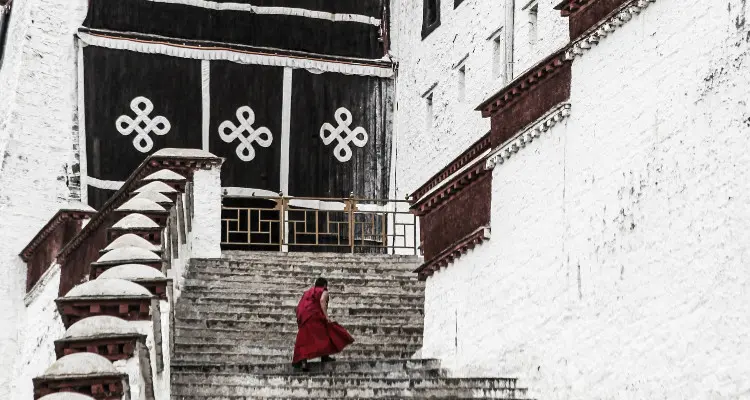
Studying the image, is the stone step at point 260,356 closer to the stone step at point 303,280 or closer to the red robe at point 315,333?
the red robe at point 315,333

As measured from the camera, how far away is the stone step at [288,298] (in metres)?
19.2

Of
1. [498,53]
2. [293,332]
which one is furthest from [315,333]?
[498,53]

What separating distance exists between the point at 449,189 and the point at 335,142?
9.29 m

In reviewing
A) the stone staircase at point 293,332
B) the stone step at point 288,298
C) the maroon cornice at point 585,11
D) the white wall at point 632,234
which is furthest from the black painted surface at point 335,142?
the maroon cornice at point 585,11

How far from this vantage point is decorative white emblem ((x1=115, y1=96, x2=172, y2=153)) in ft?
85.7

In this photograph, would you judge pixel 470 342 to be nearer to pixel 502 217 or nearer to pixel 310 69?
pixel 502 217

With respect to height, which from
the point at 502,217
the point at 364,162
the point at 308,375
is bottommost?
the point at 308,375

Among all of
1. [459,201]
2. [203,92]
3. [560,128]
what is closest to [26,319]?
[203,92]

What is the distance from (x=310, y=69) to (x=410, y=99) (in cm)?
157

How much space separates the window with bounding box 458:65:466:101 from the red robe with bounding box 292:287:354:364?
7979 millimetres

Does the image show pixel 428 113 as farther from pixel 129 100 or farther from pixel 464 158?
pixel 129 100

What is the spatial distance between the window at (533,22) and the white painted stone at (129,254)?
7.57m

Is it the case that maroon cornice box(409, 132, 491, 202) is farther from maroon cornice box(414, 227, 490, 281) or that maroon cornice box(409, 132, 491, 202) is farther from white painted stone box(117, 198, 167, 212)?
white painted stone box(117, 198, 167, 212)

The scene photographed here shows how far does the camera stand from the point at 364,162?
27422mm
